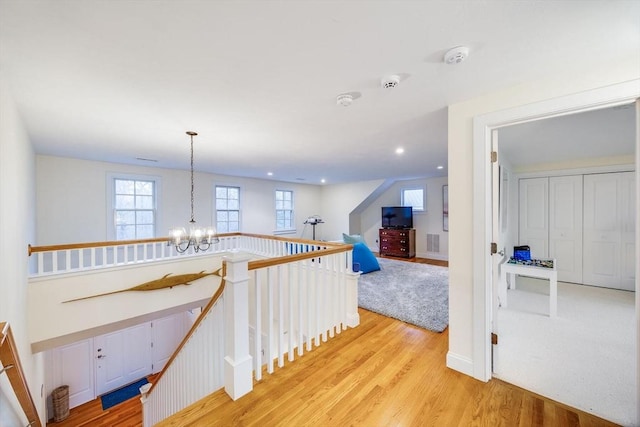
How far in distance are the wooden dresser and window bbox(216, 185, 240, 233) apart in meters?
4.26

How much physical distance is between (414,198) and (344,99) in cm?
616

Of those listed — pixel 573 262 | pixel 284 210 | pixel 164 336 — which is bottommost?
pixel 164 336

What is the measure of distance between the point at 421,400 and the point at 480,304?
80cm

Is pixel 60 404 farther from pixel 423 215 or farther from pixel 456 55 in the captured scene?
pixel 423 215

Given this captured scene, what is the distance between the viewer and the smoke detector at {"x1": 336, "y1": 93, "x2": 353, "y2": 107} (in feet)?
6.14


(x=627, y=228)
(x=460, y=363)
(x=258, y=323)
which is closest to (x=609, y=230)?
(x=627, y=228)

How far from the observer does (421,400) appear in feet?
5.41

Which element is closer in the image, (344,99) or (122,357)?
(344,99)

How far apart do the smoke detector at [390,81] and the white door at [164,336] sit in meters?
Result: 6.69

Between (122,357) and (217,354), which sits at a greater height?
(217,354)

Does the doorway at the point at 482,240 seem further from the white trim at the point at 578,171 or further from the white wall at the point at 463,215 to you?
the white trim at the point at 578,171

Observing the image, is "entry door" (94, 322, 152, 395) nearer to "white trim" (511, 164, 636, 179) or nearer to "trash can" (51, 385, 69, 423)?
"trash can" (51, 385, 69, 423)

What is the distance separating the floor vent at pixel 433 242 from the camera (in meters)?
6.84

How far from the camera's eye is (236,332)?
1.64 metres
